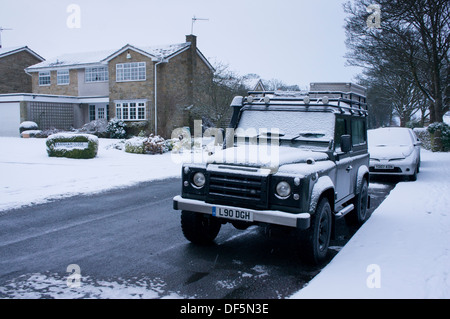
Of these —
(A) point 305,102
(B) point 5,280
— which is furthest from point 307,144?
(B) point 5,280

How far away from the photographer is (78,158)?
1728cm

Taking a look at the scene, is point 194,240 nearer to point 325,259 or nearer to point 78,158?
point 325,259

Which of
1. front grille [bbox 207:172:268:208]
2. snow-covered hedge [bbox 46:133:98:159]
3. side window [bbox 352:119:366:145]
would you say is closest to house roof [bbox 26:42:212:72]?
snow-covered hedge [bbox 46:133:98:159]

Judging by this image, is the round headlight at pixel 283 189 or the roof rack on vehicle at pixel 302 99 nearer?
the round headlight at pixel 283 189

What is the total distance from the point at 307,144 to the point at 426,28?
21080mm

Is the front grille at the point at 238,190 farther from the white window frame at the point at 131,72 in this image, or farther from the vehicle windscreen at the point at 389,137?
the white window frame at the point at 131,72

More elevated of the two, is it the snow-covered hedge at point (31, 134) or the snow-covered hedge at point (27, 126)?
the snow-covered hedge at point (27, 126)

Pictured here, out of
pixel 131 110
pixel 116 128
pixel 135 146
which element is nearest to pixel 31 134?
pixel 116 128

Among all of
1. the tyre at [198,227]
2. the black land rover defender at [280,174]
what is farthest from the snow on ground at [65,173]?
the black land rover defender at [280,174]

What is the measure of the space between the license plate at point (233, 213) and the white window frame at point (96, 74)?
3145 centimetres

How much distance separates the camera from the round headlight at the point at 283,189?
4.80 meters

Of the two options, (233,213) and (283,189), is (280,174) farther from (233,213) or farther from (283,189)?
(233,213)

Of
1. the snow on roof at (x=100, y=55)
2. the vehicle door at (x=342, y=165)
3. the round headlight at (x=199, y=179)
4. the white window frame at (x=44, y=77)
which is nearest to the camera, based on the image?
the round headlight at (x=199, y=179)

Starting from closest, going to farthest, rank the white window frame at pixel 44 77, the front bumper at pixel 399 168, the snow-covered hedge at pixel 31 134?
the front bumper at pixel 399 168 < the snow-covered hedge at pixel 31 134 < the white window frame at pixel 44 77
